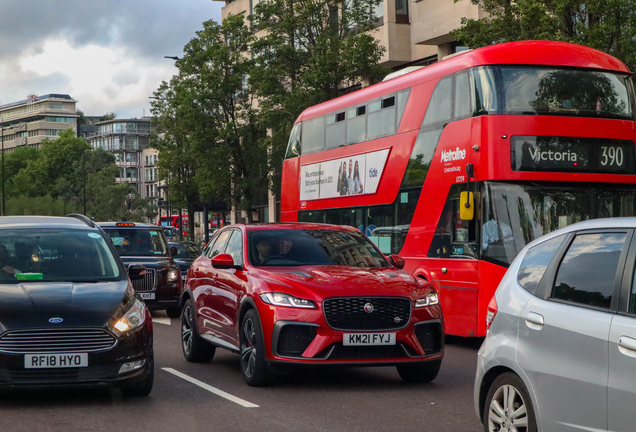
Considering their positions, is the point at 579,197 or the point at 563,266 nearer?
the point at 563,266

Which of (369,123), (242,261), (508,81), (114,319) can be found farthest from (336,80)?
(114,319)

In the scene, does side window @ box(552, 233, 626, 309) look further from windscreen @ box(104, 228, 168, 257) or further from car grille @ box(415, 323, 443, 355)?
windscreen @ box(104, 228, 168, 257)

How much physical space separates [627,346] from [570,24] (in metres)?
16.0

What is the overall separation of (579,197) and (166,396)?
20.9 feet

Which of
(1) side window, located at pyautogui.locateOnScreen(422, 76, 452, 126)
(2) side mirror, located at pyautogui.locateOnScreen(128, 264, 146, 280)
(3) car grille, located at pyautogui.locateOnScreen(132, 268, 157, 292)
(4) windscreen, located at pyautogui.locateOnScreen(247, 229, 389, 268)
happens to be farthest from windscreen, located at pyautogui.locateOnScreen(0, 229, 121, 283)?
(3) car grille, located at pyautogui.locateOnScreen(132, 268, 157, 292)

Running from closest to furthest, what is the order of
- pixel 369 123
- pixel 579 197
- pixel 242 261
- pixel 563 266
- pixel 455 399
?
1. pixel 563 266
2. pixel 455 399
3. pixel 242 261
4. pixel 579 197
5. pixel 369 123

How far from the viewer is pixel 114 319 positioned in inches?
324

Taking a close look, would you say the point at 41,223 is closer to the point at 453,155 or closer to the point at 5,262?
the point at 5,262

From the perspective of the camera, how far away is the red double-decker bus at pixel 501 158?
12672mm

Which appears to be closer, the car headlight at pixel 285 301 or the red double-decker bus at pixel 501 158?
the car headlight at pixel 285 301

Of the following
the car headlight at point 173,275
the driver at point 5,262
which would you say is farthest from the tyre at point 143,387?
the car headlight at point 173,275

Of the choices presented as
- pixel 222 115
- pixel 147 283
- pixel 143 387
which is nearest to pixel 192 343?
pixel 143 387

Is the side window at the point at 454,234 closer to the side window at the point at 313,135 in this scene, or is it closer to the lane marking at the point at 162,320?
the side window at the point at 313,135

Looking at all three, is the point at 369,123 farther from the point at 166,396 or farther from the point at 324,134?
the point at 166,396
